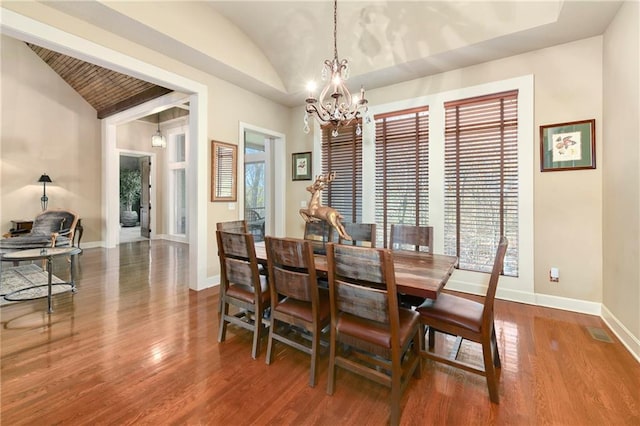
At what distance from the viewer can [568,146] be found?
3.04 meters

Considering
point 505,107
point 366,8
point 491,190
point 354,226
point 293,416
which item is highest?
point 366,8

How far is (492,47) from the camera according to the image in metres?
3.14

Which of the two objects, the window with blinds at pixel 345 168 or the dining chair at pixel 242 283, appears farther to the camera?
the window with blinds at pixel 345 168

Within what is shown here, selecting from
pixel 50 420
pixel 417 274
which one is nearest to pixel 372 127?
pixel 417 274

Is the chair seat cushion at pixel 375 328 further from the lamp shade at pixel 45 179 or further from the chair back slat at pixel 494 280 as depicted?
the lamp shade at pixel 45 179

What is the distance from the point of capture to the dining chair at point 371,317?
1488mm

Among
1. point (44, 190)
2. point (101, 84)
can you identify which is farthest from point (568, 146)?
point (44, 190)

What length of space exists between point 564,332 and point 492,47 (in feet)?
9.99

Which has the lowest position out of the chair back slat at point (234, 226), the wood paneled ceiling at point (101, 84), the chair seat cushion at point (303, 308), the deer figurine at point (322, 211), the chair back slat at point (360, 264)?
the chair seat cushion at point (303, 308)

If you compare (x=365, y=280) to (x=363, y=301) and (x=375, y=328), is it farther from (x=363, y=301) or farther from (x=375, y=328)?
(x=375, y=328)

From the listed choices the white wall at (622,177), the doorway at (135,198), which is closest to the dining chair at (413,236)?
the white wall at (622,177)

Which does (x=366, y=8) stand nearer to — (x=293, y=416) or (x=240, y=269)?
(x=240, y=269)

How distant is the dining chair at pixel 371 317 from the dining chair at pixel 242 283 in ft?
2.31

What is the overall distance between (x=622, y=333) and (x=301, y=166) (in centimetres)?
438
